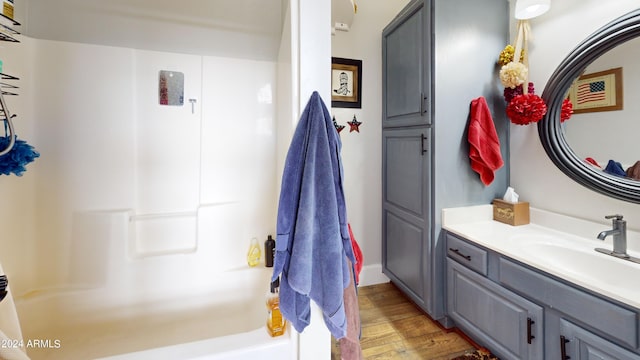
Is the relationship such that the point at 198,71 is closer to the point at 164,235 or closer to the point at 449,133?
the point at 164,235

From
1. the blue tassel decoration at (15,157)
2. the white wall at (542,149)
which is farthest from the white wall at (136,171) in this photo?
the white wall at (542,149)

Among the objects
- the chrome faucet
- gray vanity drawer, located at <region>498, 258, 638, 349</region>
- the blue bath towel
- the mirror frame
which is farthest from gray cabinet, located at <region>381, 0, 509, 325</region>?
the blue bath towel

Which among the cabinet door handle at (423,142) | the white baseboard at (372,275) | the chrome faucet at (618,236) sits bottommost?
the white baseboard at (372,275)

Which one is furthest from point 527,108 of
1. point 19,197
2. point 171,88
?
point 19,197

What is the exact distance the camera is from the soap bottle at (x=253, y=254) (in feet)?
5.81

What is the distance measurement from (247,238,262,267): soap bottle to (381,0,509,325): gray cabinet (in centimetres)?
119

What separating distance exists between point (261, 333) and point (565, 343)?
1.34 m

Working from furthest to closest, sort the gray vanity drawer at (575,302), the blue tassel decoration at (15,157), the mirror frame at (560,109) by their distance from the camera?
1. the mirror frame at (560,109)
2. the blue tassel decoration at (15,157)
3. the gray vanity drawer at (575,302)

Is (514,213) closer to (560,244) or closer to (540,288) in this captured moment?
(560,244)

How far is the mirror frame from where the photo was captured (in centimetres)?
121

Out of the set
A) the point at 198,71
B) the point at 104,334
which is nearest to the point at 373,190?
the point at 198,71

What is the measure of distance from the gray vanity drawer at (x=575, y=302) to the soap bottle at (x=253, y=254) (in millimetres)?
1536

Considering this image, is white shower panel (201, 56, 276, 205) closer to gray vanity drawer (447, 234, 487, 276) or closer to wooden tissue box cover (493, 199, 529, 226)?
gray vanity drawer (447, 234, 487, 276)

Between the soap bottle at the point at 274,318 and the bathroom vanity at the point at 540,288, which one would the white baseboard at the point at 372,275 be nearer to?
the bathroom vanity at the point at 540,288
